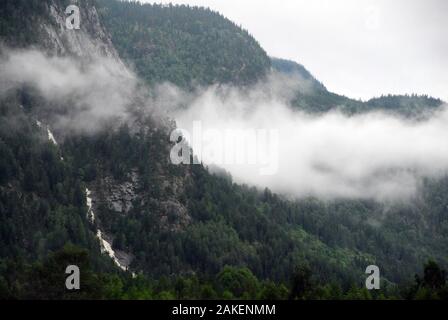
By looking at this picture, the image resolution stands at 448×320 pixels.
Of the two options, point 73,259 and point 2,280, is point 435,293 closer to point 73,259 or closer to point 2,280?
point 73,259

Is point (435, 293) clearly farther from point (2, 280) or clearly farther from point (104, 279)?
point (2, 280)

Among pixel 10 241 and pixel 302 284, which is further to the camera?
pixel 10 241
